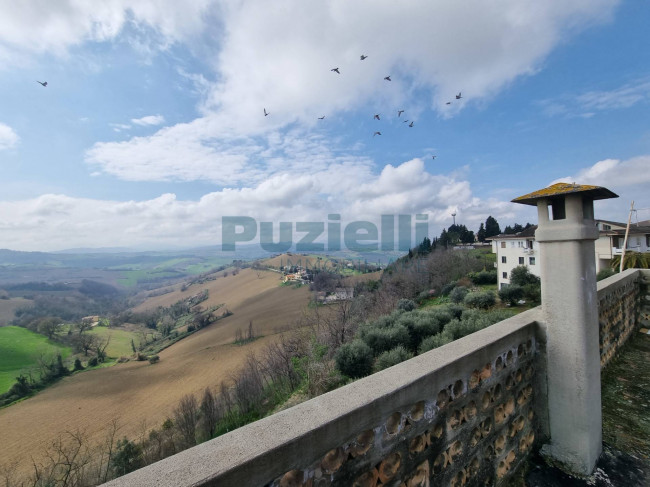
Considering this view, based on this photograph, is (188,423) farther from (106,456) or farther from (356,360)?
(356,360)

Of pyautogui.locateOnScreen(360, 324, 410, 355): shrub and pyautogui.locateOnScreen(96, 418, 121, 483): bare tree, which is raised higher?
pyautogui.locateOnScreen(360, 324, 410, 355): shrub

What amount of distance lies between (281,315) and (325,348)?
2576 cm

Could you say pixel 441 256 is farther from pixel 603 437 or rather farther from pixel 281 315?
pixel 603 437

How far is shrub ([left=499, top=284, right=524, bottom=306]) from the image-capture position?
16688mm

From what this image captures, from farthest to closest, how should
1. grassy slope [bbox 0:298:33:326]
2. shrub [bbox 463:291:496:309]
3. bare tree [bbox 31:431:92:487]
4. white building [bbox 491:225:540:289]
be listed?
grassy slope [bbox 0:298:33:326] → white building [bbox 491:225:540:289] → shrub [bbox 463:291:496:309] → bare tree [bbox 31:431:92:487]

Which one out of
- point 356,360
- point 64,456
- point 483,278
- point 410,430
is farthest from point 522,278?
point 64,456

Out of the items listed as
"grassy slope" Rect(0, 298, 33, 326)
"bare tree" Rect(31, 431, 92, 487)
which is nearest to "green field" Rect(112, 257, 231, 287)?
"grassy slope" Rect(0, 298, 33, 326)

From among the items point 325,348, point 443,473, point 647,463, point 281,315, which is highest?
point 443,473

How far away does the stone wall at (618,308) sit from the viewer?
3.92 meters

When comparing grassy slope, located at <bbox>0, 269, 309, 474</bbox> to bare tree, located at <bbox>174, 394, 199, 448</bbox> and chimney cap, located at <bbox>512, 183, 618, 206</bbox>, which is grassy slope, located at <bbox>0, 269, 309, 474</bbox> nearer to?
bare tree, located at <bbox>174, 394, 199, 448</bbox>

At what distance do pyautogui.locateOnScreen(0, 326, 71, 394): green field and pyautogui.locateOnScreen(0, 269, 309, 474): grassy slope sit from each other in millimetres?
7868

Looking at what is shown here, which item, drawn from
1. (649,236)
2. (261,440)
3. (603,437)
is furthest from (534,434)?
(649,236)

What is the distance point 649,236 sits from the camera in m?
23.2

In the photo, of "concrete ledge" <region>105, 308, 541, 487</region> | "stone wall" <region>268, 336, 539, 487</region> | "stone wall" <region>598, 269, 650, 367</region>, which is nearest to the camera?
"concrete ledge" <region>105, 308, 541, 487</region>
